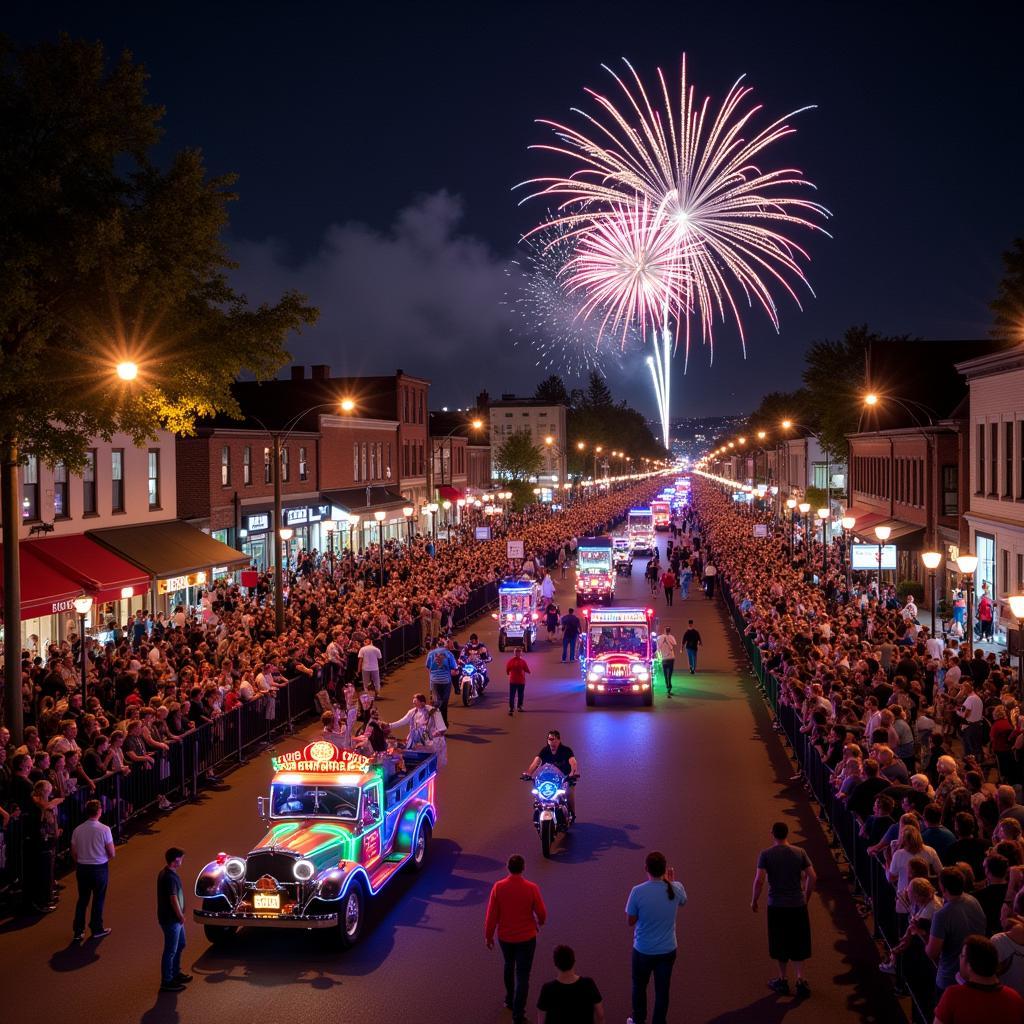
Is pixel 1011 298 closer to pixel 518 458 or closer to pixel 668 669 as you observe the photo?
pixel 668 669

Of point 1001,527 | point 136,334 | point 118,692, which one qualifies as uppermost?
point 136,334

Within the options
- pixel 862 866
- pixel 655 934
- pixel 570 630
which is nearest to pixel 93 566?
pixel 570 630

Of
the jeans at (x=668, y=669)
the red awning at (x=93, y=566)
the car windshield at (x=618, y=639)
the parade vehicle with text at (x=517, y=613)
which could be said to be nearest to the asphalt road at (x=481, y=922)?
the jeans at (x=668, y=669)

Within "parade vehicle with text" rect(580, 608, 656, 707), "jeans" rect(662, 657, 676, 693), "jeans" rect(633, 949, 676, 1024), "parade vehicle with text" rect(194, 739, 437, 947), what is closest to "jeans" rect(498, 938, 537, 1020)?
"jeans" rect(633, 949, 676, 1024)

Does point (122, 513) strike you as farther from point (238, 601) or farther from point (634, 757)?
point (634, 757)

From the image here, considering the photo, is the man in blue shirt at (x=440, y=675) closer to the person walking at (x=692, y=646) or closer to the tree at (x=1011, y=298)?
the person walking at (x=692, y=646)

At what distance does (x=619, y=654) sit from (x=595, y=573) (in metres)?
19.3

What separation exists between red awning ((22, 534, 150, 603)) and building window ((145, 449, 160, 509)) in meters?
5.32

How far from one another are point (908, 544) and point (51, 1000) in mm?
44336

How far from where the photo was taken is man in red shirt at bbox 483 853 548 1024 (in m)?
10.2

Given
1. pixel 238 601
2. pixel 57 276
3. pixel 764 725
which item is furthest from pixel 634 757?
pixel 238 601

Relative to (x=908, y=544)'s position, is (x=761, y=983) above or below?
below

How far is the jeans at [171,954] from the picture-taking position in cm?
1122

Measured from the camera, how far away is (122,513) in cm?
3569
